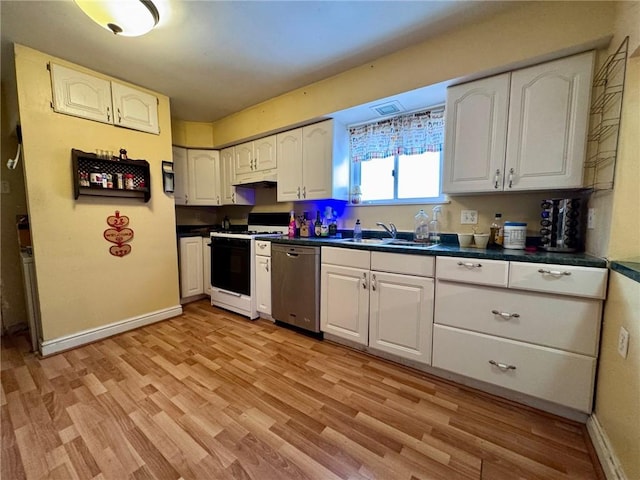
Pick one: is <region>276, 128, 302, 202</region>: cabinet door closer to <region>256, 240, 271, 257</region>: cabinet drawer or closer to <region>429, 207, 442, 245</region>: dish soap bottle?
<region>256, 240, 271, 257</region>: cabinet drawer

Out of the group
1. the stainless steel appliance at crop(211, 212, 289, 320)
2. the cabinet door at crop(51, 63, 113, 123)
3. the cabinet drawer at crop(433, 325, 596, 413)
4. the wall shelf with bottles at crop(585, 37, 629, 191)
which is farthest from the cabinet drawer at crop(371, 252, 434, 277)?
the cabinet door at crop(51, 63, 113, 123)

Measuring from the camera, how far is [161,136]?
272 cm

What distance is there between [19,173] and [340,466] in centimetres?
383

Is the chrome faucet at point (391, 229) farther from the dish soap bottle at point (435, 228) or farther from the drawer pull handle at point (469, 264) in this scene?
the drawer pull handle at point (469, 264)

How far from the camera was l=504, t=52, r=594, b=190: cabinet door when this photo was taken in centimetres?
150

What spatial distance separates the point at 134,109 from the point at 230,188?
4.23ft

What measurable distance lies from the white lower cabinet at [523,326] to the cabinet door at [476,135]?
0.63 m

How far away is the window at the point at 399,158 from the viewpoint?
2.30 m

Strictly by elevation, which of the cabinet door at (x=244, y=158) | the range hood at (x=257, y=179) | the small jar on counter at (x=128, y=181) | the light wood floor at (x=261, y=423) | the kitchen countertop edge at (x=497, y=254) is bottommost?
the light wood floor at (x=261, y=423)

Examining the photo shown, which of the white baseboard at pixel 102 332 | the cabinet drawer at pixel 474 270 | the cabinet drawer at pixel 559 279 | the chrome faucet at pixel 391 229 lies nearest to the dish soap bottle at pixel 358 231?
the chrome faucet at pixel 391 229

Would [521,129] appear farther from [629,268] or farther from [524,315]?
[524,315]

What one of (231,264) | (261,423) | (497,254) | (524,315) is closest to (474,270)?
(497,254)

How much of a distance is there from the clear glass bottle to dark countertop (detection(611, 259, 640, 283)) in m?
0.69

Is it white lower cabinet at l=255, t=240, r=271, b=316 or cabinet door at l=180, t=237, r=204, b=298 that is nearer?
white lower cabinet at l=255, t=240, r=271, b=316
